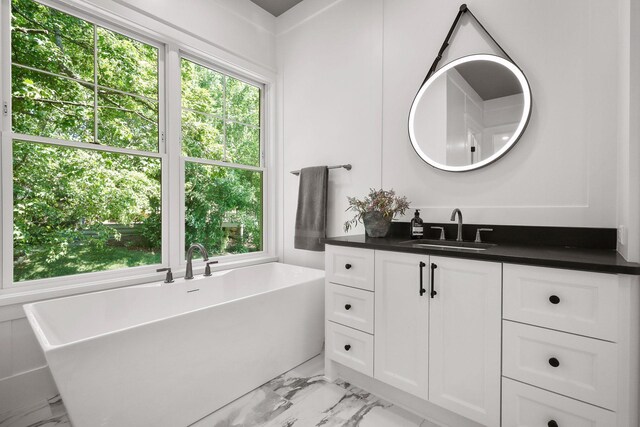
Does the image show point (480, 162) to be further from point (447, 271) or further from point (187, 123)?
point (187, 123)

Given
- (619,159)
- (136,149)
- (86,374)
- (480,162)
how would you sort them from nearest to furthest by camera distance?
1. (86,374)
2. (619,159)
3. (480,162)
4. (136,149)

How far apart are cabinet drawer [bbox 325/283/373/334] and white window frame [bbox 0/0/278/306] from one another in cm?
121

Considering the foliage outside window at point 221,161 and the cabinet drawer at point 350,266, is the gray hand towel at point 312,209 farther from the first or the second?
the cabinet drawer at point 350,266

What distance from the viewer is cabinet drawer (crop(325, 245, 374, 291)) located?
5.65 feet

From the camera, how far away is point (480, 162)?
1.83m

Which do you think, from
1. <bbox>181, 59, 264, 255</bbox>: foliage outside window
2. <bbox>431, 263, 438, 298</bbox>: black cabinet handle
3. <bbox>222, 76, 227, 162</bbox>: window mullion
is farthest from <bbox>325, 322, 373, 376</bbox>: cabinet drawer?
<bbox>222, 76, 227, 162</bbox>: window mullion

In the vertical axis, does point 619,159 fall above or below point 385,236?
above

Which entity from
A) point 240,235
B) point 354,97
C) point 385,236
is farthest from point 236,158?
point 385,236

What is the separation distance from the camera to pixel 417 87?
2117 millimetres

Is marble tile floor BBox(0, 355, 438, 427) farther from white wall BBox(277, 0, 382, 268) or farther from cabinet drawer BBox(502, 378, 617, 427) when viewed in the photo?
white wall BBox(277, 0, 382, 268)

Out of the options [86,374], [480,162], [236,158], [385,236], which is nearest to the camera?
[86,374]

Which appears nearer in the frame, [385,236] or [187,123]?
[385,236]

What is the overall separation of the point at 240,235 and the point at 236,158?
762mm

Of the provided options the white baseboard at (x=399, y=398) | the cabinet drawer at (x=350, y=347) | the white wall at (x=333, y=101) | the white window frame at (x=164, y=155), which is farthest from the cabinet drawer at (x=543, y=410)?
the white window frame at (x=164, y=155)
